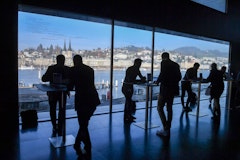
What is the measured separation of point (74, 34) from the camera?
4.87 meters

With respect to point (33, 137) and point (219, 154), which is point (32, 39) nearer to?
point (33, 137)

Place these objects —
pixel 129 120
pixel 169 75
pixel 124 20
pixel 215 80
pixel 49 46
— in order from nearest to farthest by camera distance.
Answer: pixel 169 75
pixel 49 46
pixel 129 120
pixel 215 80
pixel 124 20

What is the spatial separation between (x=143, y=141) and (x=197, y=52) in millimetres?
5485

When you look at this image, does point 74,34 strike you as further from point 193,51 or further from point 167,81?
point 193,51

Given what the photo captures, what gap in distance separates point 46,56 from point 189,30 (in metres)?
4.73

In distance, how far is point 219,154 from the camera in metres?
3.09

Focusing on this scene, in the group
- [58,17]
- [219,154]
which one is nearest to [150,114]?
[219,154]

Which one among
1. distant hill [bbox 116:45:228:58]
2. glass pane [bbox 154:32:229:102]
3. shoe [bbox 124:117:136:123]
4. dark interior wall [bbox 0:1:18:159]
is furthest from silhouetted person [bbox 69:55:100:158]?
glass pane [bbox 154:32:229:102]

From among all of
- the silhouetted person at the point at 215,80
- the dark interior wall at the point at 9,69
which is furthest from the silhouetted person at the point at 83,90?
the silhouetted person at the point at 215,80

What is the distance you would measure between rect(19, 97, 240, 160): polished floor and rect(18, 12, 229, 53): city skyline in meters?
1.81

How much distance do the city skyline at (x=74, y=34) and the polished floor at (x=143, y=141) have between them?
1.81m

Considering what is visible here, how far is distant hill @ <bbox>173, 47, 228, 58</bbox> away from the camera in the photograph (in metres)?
7.30

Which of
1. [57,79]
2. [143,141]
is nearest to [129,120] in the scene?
[143,141]

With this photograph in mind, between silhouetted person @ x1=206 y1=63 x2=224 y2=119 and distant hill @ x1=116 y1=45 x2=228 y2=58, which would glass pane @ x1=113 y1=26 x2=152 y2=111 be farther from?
silhouetted person @ x1=206 y1=63 x2=224 y2=119
